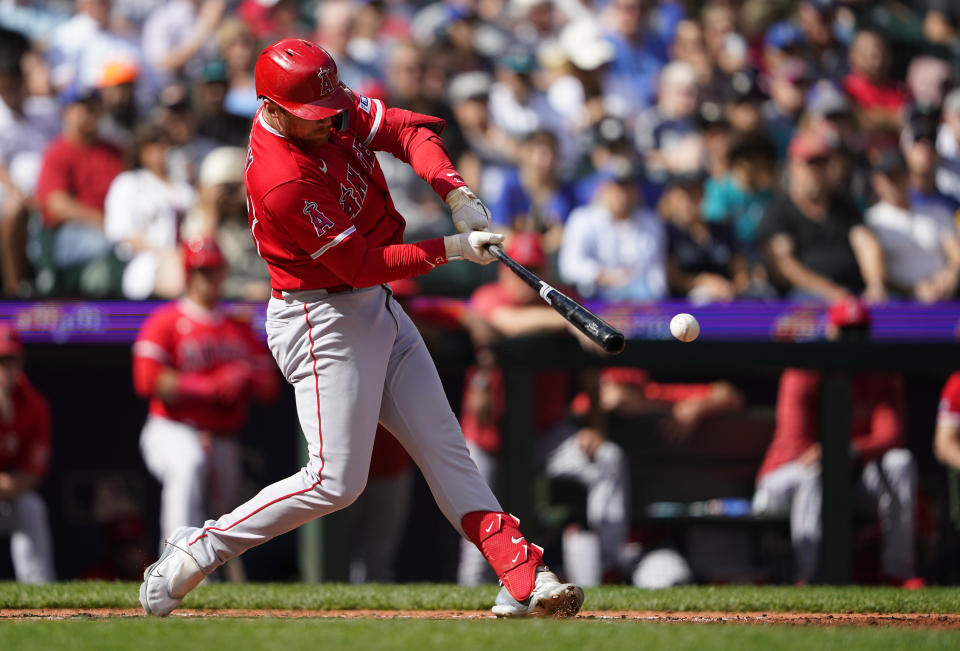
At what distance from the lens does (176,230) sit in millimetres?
7320

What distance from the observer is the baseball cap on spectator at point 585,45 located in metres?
8.96

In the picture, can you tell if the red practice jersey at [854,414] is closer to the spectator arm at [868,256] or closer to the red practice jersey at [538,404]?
the red practice jersey at [538,404]

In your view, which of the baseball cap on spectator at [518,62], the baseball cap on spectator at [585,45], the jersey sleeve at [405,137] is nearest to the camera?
the jersey sleeve at [405,137]

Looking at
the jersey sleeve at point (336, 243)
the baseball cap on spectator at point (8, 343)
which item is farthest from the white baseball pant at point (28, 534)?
the jersey sleeve at point (336, 243)

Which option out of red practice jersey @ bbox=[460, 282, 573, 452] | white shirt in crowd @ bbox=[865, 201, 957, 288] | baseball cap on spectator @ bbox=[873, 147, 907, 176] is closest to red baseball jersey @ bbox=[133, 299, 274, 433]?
red practice jersey @ bbox=[460, 282, 573, 452]

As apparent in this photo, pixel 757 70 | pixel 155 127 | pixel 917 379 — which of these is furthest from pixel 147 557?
pixel 757 70

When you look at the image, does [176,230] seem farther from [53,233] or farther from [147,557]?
[147,557]

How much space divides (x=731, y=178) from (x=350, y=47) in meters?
2.71

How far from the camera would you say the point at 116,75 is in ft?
26.0

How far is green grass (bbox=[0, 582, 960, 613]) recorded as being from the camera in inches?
178

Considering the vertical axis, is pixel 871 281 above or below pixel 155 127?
below

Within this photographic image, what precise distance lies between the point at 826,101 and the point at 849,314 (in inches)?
112

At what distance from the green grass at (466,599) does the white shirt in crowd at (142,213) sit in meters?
2.60

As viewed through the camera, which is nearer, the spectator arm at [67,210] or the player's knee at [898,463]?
the player's knee at [898,463]
